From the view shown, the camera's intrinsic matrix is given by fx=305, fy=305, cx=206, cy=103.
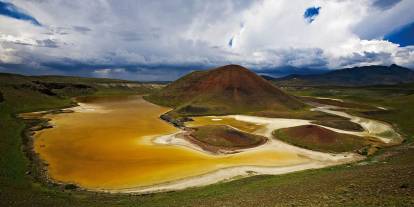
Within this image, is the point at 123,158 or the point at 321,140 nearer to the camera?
the point at 123,158

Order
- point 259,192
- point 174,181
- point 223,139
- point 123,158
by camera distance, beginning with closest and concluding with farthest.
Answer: point 259,192
point 174,181
point 123,158
point 223,139

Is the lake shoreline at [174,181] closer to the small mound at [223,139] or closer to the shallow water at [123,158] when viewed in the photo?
the shallow water at [123,158]

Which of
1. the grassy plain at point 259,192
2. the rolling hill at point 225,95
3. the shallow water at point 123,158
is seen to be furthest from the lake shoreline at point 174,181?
the rolling hill at point 225,95

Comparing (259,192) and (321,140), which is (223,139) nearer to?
(321,140)

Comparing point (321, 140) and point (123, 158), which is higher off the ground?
point (321, 140)

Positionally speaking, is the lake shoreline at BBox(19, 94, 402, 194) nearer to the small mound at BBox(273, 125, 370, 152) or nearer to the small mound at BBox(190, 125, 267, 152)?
the small mound at BBox(273, 125, 370, 152)

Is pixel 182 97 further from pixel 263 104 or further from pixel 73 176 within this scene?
pixel 73 176

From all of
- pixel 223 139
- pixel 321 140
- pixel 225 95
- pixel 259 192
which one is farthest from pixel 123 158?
pixel 225 95
